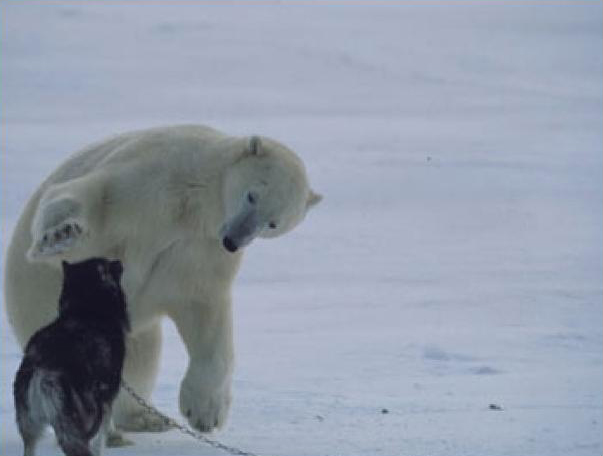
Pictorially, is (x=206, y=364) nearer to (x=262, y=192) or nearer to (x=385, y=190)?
(x=262, y=192)

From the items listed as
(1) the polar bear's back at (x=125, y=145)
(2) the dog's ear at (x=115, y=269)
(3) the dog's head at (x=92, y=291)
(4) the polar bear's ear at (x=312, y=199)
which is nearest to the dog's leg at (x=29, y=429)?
(3) the dog's head at (x=92, y=291)

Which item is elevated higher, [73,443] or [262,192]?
[262,192]

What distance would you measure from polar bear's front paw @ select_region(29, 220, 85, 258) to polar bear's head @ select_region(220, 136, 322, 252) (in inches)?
17.4

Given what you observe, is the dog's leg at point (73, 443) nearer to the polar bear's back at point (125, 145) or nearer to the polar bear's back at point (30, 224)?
the polar bear's back at point (30, 224)

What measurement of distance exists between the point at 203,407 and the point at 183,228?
514mm

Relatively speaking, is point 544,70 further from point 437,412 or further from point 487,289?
point 437,412

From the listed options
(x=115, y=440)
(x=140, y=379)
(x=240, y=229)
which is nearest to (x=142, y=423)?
(x=140, y=379)

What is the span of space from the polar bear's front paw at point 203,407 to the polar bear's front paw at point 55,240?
2.02 ft

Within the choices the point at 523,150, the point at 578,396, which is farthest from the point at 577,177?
the point at 578,396

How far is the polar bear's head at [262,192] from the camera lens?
4840mm

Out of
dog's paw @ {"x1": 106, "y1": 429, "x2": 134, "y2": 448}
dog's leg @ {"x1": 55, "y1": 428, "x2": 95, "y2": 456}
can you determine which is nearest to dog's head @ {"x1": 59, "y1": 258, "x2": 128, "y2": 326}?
dog's leg @ {"x1": 55, "y1": 428, "x2": 95, "y2": 456}

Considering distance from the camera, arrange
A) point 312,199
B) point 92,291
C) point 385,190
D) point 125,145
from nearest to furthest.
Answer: point 92,291
point 125,145
point 312,199
point 385,190

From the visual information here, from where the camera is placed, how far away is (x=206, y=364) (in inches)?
196

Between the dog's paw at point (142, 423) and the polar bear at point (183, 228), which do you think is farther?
the dog's paw at point (142, 423)
